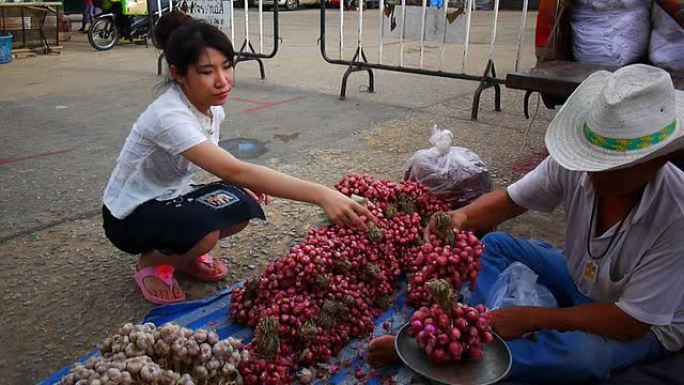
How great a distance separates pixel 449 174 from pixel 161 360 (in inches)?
79.2

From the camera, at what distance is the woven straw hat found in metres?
1.59

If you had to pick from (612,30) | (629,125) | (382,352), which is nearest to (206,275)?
(382,352)

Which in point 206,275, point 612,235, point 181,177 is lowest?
point 206,275

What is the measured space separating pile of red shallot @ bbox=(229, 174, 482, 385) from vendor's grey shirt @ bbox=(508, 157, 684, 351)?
0.39m

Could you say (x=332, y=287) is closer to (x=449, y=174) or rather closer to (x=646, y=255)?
(x=646, y=255)

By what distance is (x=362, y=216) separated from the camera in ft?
7.44

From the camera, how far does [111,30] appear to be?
1084 centimetres

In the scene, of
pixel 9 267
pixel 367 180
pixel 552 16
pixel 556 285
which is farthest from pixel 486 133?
pixel 9 267

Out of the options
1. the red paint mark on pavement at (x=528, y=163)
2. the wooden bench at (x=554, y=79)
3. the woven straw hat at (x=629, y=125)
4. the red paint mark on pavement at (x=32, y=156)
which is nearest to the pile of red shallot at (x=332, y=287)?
the woven straw hat at (x=629, y=125)

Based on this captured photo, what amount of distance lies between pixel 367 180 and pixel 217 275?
0.85m

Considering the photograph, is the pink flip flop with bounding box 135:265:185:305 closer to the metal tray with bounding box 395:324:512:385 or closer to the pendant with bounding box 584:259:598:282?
the metal tray with bounding box 395:324:512:385

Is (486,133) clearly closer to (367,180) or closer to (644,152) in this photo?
(367,180)

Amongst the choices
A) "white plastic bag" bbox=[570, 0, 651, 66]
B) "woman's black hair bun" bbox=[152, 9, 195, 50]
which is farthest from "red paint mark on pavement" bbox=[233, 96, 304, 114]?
"woman's black hair bun" bbox=[152, 9, 195, 50]

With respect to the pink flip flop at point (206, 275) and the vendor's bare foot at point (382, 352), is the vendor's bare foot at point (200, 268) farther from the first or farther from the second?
the vendor's bare foot at point (382, 352)
